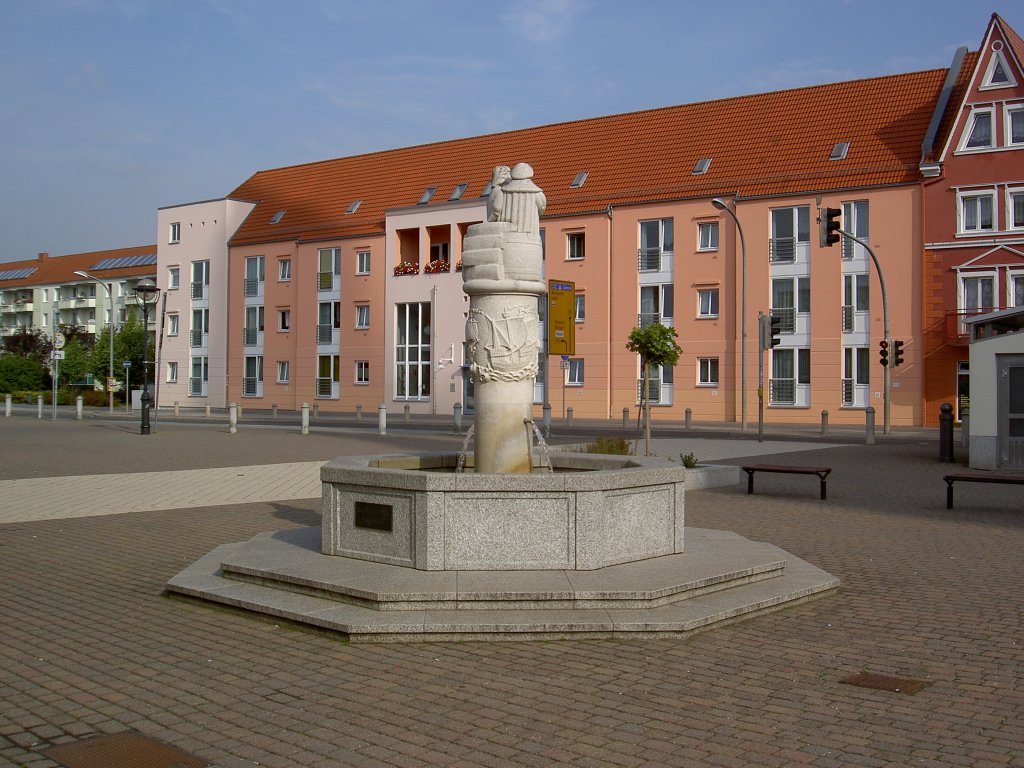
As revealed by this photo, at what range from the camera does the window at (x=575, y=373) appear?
47.6m

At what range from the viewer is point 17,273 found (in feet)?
385

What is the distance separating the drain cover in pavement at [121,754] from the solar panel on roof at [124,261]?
Answer: 332 ft

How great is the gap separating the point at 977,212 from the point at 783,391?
10084mm

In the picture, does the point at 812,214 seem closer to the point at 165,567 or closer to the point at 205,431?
the point at 205,431

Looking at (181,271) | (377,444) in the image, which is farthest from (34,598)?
(181,271)

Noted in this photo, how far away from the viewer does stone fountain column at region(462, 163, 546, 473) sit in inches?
379

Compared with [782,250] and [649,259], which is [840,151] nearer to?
[782,250]

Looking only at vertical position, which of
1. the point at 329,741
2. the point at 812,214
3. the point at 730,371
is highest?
the point at 812,214

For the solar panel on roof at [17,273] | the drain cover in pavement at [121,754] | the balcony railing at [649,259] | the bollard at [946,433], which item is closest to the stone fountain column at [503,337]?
the drain cover in pavement at [121,754]

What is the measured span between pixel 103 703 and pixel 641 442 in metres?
22.6

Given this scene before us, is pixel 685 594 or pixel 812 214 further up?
pixel 812 214

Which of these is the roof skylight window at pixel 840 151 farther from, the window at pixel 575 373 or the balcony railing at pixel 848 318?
the window at pixel 575 373

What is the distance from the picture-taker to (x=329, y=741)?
502cm

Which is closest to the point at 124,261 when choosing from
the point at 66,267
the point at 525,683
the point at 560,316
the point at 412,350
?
the point at 66,267
